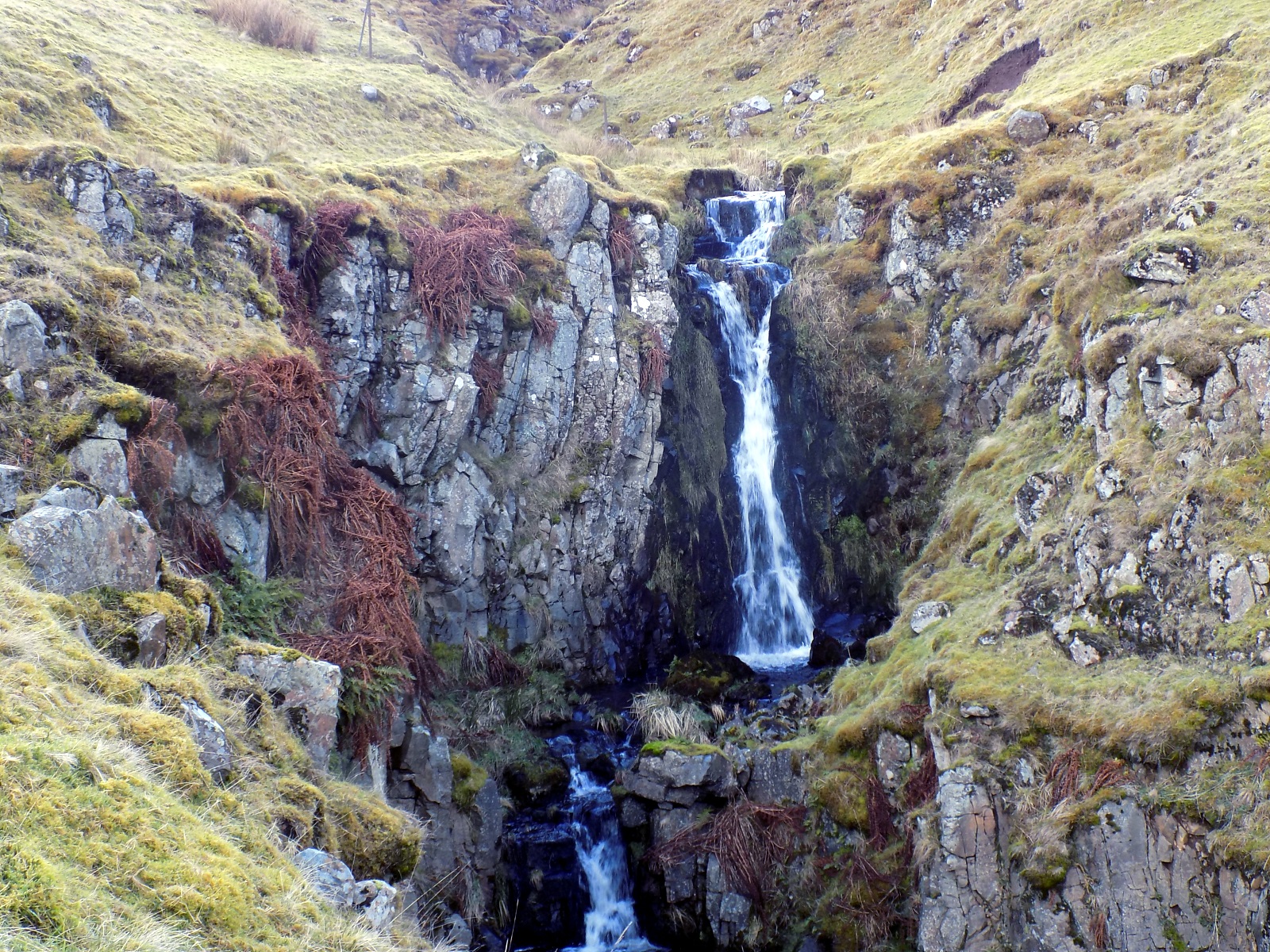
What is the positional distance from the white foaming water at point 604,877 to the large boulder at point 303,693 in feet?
18.6

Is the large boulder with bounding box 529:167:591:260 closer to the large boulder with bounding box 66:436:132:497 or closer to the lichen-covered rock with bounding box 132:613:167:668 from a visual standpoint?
the large boulder with bounding box 66:436:132:497

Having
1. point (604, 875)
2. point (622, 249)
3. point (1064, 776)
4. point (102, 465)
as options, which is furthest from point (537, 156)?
point (1064, 776)

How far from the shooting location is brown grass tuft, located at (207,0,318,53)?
30.6 metres

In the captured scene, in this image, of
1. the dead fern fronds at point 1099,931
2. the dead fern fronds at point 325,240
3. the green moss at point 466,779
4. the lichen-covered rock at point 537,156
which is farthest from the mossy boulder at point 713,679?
the lichen-covered rock at point 537,156

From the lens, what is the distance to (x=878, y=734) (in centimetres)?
1296

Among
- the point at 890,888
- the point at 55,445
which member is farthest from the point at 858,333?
the point at 55,445

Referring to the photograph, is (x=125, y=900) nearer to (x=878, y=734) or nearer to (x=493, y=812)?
(x=493, y=812)

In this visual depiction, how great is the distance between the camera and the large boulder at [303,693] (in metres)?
9.35

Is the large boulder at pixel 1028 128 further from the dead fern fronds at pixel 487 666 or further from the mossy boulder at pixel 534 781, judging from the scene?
the mossy boulder at pixel 534 781

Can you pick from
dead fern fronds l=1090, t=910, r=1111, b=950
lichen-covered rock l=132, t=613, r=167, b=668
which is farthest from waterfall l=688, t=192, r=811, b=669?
lichen-covered rock l=132, t=613, r=167, b=668

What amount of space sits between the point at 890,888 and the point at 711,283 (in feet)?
51.5

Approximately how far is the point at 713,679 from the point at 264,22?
2940cm

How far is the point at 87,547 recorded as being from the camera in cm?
859

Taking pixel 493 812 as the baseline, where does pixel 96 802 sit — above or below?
above
